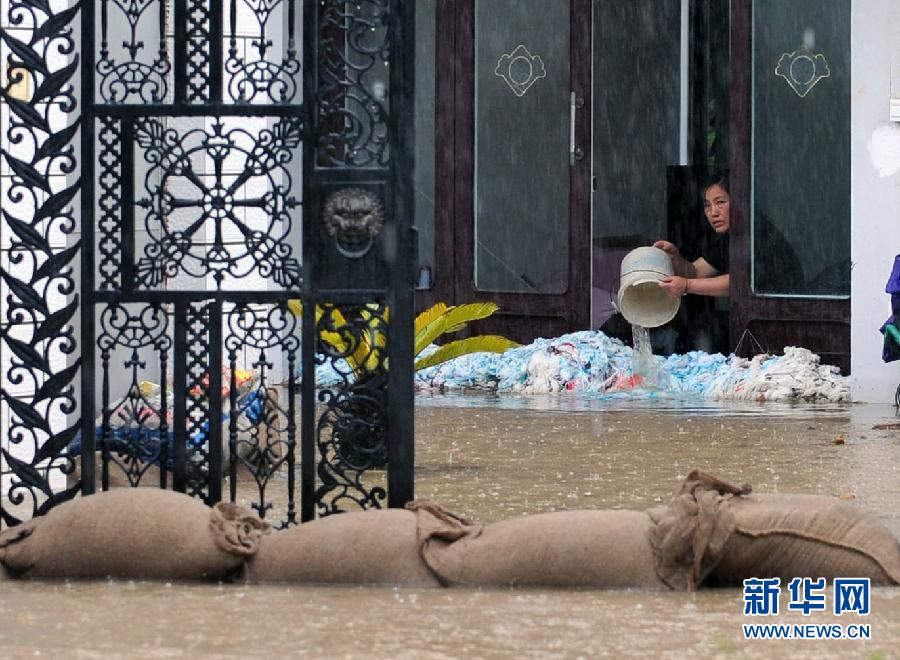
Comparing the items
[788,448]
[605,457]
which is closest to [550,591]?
[605,457]

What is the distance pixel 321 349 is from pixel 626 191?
33.6 feet

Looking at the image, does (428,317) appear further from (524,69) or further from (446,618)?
(524,69)

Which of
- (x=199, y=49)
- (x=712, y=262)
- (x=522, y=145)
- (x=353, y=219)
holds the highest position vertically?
(x=522, y=145)

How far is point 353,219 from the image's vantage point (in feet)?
17.6

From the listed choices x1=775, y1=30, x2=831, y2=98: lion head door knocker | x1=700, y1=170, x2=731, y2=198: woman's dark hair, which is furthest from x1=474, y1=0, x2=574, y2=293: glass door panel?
x1=775, y1=30, x2=831, y2=98: lion head door knocker

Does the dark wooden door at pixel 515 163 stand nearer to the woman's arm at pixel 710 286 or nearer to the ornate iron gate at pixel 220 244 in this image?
the woman's arm at pixel 710 286

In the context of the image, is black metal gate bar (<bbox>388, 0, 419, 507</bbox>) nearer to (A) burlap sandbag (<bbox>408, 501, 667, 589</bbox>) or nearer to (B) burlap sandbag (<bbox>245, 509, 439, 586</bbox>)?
(B) burlap sandbag (<bbox>245, 509, 439, 586</bbox>)

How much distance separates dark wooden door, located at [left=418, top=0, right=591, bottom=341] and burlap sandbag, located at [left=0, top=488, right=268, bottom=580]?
8.59 metres

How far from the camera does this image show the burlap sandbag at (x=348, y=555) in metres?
4.75

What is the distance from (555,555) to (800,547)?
26.7 inches

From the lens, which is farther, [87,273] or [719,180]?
[719,180]

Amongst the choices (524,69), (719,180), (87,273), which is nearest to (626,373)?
(719,180)

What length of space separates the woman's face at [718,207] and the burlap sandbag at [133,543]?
8309 millimetres

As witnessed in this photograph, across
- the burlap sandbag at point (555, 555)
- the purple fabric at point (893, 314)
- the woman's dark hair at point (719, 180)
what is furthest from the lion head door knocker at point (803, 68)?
the burlap sandbag at point (555, 555)
